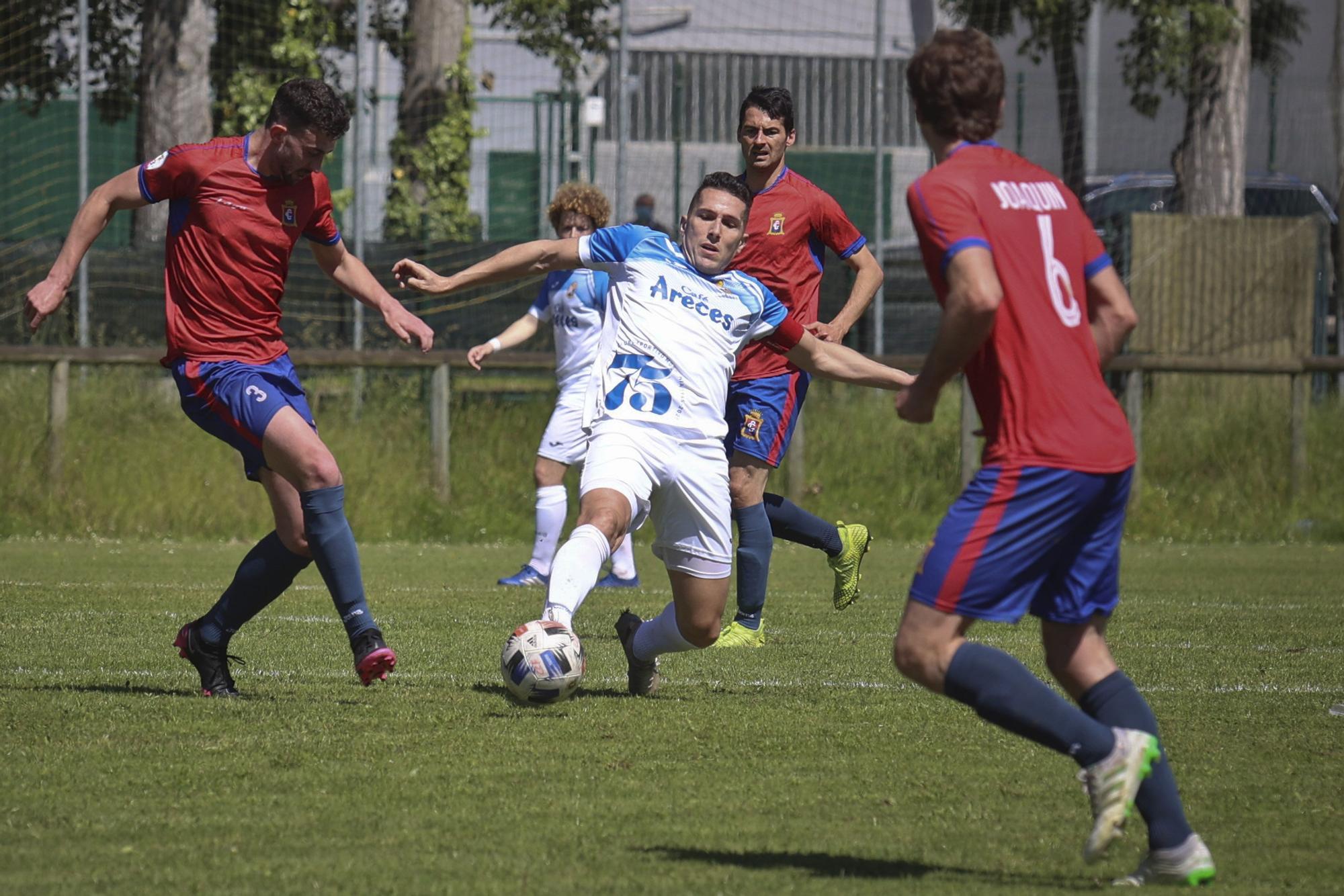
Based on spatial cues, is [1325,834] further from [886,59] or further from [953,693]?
[886,59]

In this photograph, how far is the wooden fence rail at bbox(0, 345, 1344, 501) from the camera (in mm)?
12695

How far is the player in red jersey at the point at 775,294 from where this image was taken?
7480 mm

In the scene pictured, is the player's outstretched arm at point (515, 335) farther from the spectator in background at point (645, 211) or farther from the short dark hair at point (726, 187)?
the spectator in background at point (645, 211)

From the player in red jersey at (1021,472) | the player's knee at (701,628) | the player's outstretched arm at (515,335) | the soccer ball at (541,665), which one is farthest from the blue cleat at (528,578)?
the player in red jersey at (1021,472)

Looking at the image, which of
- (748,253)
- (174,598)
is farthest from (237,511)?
(748,253)

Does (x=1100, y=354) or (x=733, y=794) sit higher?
(x=1100, y=354)

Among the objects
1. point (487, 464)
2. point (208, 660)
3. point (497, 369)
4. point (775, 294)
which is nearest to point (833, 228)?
point (775, 294)

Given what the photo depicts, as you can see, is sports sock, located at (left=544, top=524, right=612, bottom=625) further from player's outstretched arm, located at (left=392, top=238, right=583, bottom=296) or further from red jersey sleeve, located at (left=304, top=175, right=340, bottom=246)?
red jersey sleeve, located at (left=304, top=175, right=340, bottom=246)

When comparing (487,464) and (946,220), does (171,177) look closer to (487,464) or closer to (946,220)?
(946,220)

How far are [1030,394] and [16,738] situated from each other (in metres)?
3.17

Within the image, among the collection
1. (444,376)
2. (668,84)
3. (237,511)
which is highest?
(668,84)

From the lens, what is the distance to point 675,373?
546 centimetres

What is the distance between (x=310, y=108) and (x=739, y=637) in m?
3.00

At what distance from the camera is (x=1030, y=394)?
3.75 m
